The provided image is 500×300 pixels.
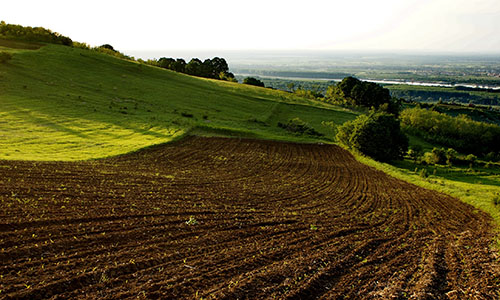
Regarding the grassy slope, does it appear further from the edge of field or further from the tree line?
the tree line

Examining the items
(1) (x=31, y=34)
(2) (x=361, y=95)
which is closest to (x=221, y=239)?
(1) (x=31, y=34)

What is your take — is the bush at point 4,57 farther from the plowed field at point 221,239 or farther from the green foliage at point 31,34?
the plowed field at point 221,239

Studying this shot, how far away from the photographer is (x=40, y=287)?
26.7 feet

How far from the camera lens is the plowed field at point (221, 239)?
358 inches

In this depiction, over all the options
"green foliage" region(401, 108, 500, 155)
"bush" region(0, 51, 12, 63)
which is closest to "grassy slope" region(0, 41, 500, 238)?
"bush" region(0, 51, 12, 63)

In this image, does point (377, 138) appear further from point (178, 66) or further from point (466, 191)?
point (178, 66)

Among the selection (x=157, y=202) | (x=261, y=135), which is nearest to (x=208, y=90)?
(x=261, y=135)

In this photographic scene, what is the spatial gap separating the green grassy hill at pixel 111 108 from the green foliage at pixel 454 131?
18.7 meters

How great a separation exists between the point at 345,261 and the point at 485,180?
3177 cm

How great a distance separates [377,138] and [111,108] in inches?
1471

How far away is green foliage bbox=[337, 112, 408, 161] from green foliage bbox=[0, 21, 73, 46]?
7513 cm

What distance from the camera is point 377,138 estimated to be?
38.1 m

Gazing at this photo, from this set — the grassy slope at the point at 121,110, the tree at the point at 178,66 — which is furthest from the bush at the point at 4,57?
the tree at the point at 178,66

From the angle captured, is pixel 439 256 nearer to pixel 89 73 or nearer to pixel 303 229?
pixel 303 229
